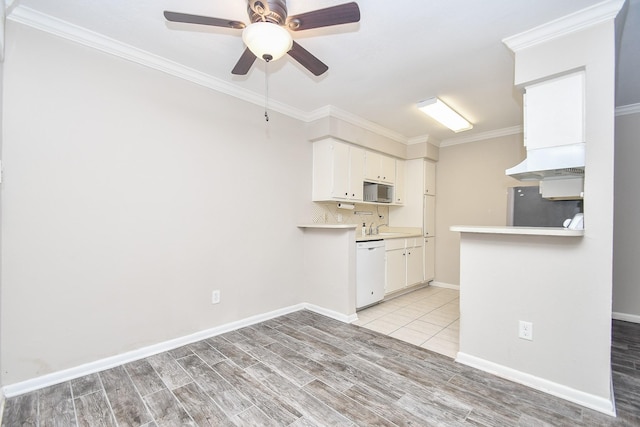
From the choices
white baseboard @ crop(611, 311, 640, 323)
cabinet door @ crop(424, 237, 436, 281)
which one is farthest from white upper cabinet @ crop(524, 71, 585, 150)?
cabinet door @ crop(424, 237, 436, 281)

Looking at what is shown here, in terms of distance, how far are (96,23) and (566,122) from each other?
130 inches

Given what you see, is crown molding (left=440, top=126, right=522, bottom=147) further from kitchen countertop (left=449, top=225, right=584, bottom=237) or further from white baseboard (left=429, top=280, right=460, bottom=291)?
kitchen countertop (left=449, top=225, right=584, bottom=237)

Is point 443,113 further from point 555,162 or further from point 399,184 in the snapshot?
point 555,162

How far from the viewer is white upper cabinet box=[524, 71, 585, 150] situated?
1.87m

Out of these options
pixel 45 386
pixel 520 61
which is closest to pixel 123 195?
pixel 45 386

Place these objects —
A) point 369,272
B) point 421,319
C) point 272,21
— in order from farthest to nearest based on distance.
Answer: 1. point 369,272
2. point 421,319
3. point 272,21

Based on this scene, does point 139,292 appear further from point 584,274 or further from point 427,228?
point 427,228

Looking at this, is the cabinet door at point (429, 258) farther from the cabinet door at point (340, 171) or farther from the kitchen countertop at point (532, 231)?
the kitchen countertop at point (532, 231)

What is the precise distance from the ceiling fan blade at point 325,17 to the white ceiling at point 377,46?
0.72ft

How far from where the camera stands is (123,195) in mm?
2258

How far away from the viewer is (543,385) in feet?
6.27

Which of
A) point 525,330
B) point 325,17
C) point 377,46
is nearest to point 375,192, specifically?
point 377,46

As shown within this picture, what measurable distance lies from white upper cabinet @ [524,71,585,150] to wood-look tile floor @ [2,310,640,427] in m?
1.70

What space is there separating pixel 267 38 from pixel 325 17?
1.09 ft
